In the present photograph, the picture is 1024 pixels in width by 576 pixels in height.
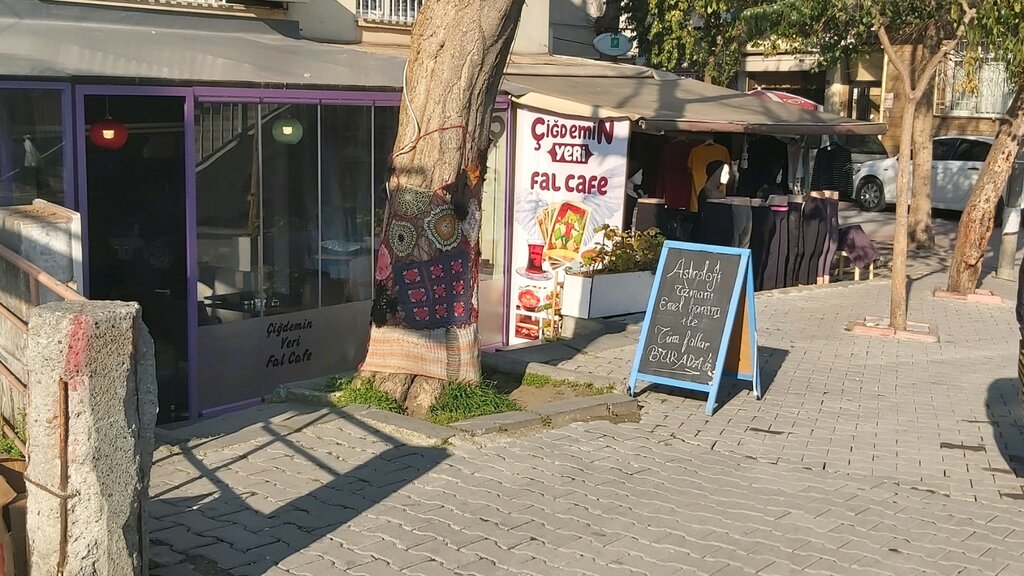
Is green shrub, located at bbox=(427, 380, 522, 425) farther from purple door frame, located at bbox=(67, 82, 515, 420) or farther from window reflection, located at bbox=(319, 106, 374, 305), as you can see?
window reflection, located at bbox=(319, 106, 374, 305)

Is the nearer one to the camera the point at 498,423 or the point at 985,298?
the point at 498,423

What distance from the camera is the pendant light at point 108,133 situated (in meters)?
8.81

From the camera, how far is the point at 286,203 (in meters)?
10.1

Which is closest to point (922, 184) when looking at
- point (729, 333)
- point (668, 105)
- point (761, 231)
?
point (761, 231)

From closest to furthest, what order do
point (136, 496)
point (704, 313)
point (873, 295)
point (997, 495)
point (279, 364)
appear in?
point (136, 496), point (997, 495), point (704, 313), point (279, 364), point (873, 295)

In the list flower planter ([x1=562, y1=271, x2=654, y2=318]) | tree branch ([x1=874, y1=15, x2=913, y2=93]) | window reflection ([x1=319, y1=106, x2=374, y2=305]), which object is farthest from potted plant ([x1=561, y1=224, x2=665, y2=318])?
tree branch ([x1=874, y1=15, x2=913, y2=93])

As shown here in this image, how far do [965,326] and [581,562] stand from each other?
8.33 m

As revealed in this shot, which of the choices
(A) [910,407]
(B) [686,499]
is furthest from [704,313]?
(B) [686,499]

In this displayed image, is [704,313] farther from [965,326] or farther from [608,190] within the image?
[965,326]

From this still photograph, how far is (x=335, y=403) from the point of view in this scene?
296 inches

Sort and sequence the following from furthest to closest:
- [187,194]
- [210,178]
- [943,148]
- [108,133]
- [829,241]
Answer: [943,148] < [829,241] < [210,178] < [187,194] < [108,133]

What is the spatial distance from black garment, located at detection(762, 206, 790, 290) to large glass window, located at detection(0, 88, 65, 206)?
28.3 ft

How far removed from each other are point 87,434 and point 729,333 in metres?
5.18

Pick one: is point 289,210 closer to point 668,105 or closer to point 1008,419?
point 668,105
